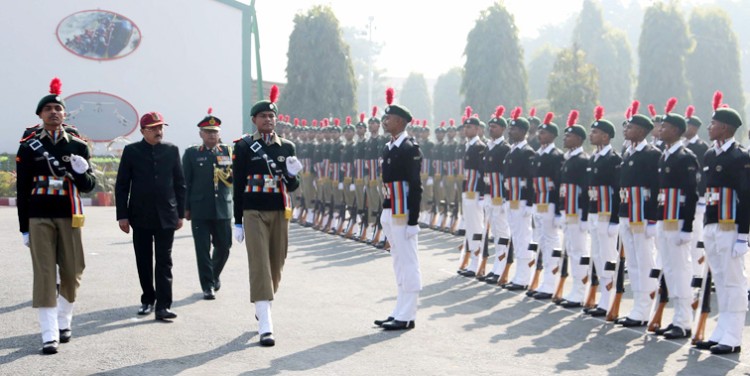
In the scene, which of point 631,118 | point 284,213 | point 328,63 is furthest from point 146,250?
point 328,63

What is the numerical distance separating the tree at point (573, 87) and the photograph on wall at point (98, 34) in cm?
1704

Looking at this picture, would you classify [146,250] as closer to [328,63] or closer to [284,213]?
[284,213]

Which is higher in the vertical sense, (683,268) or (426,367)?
(683,268)

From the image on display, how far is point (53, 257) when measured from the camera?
8.88 meters

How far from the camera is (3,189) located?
31625 millimetres

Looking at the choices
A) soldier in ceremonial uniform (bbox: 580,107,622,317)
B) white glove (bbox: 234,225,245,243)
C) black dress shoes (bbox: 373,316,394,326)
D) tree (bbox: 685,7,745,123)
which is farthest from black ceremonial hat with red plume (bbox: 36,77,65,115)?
tree (bbox: 685,7,745,123)

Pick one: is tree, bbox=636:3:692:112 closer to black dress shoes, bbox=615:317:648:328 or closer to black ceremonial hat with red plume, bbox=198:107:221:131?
black ceremonial hat with red plume, bbox=198:107:221:131

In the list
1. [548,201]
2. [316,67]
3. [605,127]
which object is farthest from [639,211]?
[316,67]

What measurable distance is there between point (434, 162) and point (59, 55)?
19.8 meters

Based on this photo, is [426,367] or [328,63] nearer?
[426,367]

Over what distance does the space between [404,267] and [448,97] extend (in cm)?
9030

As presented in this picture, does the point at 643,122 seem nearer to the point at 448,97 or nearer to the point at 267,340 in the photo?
the point at 267,340

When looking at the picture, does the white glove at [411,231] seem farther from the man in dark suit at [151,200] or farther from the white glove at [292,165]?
the man in dark suit at [151,200]

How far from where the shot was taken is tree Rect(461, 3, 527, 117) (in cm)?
4672
